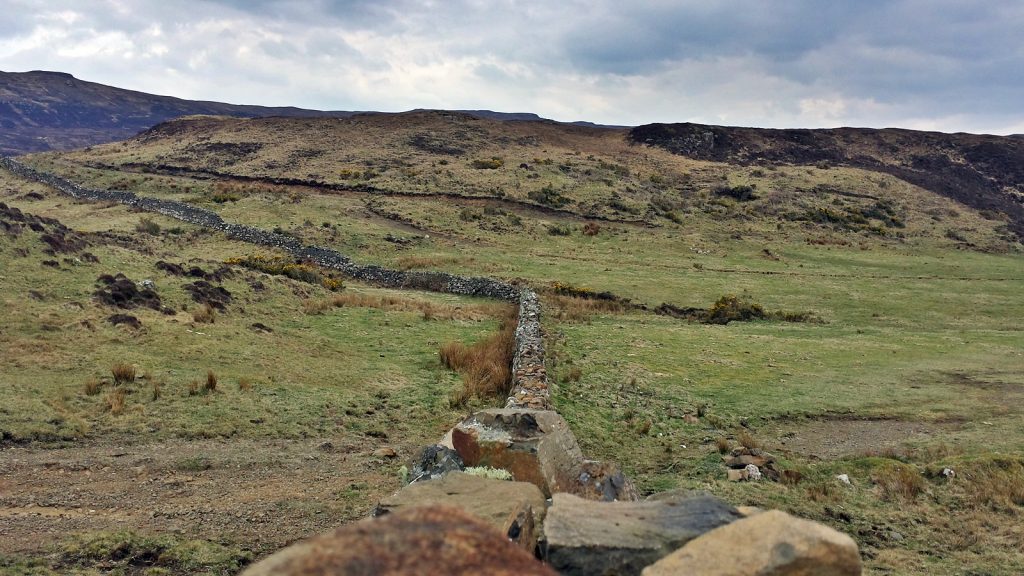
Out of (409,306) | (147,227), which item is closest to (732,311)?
(409,306)

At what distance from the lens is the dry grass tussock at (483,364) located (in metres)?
17.3

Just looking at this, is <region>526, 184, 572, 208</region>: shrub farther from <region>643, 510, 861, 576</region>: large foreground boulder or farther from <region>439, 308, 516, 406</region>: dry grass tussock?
<region>643, 510, 861, 576</region>: large foreground boulder

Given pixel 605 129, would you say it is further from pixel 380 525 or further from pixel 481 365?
pixel 380 525

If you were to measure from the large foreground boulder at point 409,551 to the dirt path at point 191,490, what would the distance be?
6.05m

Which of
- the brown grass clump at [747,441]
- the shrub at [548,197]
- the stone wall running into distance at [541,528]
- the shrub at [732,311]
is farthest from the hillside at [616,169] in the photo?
the stone wall running into distance at [541,528]

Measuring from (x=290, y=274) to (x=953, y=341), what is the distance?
33078 millimetres

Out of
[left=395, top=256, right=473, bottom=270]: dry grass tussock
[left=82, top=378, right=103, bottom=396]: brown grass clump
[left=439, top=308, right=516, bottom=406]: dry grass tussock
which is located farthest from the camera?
[left=395, top=256, right=473, bottom=270]: dry grass tussock

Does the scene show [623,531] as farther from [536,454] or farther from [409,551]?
[536,454]

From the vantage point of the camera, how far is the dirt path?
9055 mm

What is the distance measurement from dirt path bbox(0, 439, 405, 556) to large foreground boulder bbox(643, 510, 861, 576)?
6.69 meters

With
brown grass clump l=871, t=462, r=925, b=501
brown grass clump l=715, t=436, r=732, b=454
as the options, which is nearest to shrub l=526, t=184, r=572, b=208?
brown grass clump l=715, t=436, r=732, b=454

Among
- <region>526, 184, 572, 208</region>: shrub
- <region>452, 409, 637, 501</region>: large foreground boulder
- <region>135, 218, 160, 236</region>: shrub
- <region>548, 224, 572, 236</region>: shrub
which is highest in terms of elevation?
<region>526, 184, 572, 208</region>: shrub

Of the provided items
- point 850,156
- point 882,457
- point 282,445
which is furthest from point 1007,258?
point 282,445

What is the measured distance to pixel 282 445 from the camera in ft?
43.1
